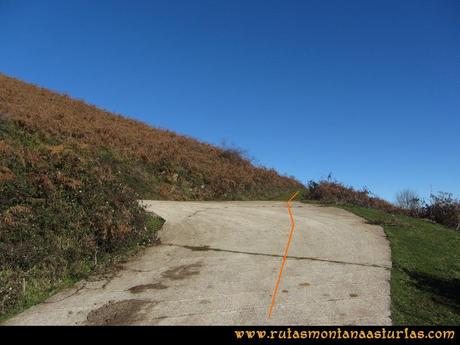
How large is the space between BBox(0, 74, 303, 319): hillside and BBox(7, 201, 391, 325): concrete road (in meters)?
0.59

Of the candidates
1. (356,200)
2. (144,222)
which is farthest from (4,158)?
(356,200)

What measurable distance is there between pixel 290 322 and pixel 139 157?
15.9 m

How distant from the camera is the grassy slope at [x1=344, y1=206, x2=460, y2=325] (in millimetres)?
7266

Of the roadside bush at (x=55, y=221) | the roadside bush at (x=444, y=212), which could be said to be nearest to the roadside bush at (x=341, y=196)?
the roadside bush at (x=444, y=212)

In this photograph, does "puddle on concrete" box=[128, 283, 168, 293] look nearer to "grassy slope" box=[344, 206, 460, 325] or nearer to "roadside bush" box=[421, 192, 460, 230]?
"grassy slope" box=[344, 206, 460, 325]

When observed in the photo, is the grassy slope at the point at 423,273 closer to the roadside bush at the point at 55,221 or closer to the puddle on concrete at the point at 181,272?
the puddle on concrete at the point at 181,272

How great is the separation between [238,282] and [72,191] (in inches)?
196

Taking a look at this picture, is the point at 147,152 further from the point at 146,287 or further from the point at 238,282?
the point at 238,282

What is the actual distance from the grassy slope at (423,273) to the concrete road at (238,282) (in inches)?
10.7

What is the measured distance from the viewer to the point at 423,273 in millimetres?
9516

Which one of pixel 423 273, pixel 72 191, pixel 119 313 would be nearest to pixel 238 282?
pixel 119 313

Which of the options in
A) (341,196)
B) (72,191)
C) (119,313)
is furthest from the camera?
(341,196)

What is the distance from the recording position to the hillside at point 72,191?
8.97 m

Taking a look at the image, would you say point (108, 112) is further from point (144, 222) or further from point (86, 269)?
point (86, 269)
